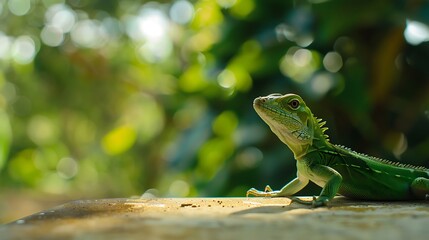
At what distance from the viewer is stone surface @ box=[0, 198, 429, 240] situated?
2.32 meters

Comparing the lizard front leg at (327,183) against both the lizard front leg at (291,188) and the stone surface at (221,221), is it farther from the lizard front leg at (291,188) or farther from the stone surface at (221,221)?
the lizard front leg at (291,188)

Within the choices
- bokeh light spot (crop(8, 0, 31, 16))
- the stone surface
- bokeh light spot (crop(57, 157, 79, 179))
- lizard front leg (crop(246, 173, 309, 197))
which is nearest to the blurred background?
lizard front leg (crop(246, 173, 309, 197))

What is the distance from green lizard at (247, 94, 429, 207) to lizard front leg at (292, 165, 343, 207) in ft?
0.12

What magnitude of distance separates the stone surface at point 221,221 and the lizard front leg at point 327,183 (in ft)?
0.19

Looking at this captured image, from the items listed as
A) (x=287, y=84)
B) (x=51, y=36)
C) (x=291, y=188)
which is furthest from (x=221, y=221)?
(x=51, y=36)

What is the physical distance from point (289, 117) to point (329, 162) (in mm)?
370

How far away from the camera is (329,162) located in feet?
12.2

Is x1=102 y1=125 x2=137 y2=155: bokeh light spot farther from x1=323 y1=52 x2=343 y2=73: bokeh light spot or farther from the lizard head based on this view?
the lizard head

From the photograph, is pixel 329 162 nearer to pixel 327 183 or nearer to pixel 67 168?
pixel 327 183

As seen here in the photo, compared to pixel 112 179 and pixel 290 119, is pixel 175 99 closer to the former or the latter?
pixel 290 119

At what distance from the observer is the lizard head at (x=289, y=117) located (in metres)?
3.61

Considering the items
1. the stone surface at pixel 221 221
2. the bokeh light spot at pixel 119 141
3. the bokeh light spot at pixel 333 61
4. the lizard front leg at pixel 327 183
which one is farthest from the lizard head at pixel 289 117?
the bokeh light spot at pixel 119 141

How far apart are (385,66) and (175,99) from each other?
9.31 feet

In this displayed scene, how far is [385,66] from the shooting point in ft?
25.7
